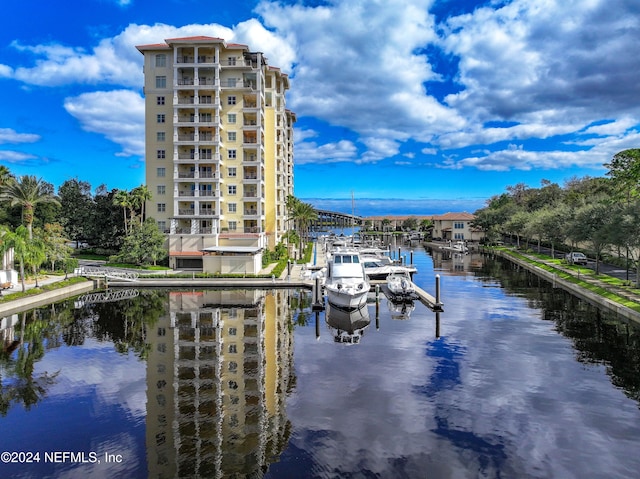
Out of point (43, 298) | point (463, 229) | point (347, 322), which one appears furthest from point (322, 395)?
point (463, 229)

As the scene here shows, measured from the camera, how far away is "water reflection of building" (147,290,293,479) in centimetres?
1658

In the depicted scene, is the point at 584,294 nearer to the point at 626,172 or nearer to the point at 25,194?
the point at 626,172

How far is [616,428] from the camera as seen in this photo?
1859cm

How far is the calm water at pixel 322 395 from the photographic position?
16406mm

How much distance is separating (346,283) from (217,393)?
19.4m

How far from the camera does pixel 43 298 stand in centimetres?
4400

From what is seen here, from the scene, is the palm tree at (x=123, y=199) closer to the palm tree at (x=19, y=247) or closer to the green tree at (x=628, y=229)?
the palm tree at (x=19, y=247)

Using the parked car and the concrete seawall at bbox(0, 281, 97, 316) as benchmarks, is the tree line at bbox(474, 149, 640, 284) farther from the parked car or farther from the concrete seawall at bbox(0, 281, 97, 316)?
the concrete seawall at bbox(0, 281, 97, 316)

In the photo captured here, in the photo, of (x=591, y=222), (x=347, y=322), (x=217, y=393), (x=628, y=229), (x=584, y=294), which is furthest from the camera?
(x=591, y=222)

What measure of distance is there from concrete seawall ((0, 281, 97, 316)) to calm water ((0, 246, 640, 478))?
5.39 ft

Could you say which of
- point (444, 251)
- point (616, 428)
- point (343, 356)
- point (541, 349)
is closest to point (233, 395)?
point (343, 356)

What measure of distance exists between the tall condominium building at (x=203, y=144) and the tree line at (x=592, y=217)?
42410mm

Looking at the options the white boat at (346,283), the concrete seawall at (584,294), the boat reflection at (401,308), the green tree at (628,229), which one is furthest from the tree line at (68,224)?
the green tree at (628,229)

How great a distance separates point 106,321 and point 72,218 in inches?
1923
